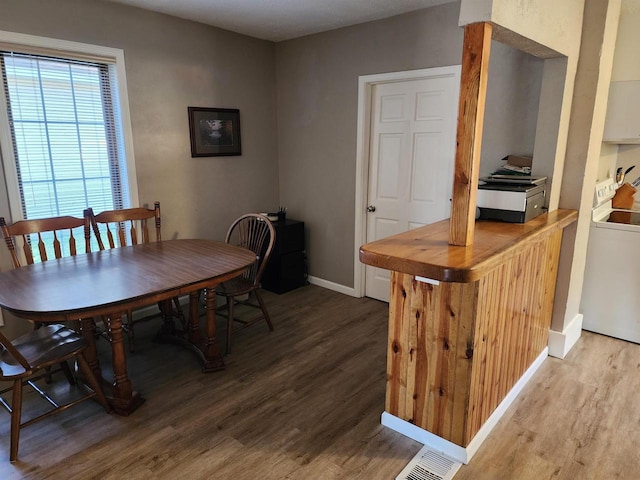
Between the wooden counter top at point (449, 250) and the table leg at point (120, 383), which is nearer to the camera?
the wooden counter top at point (449, 250)

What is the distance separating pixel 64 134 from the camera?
303 cm

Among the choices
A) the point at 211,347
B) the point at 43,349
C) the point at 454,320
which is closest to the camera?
the point at 454,320

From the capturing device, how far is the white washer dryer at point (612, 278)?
9.80 ft

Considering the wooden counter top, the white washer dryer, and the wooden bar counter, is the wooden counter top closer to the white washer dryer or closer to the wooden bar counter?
the wooden bar counter

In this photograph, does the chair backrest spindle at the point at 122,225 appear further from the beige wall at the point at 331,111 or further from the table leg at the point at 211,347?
the beige wall at the point at 331,111

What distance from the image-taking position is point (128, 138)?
3283 millimetres

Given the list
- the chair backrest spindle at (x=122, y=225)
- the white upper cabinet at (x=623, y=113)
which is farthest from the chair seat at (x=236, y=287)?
the white upper cabinet at (x=623, y=113)

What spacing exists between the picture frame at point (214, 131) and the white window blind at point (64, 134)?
0.64 m

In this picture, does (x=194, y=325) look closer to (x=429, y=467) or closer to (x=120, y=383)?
(x=120, y=383)

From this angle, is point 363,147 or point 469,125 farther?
point 363,147

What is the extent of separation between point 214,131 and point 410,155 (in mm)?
1777

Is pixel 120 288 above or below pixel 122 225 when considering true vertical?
below

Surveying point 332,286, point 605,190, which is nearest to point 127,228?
point 332,286

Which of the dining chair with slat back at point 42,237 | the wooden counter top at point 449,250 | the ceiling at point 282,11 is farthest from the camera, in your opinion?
the ceiling at point 282,11
